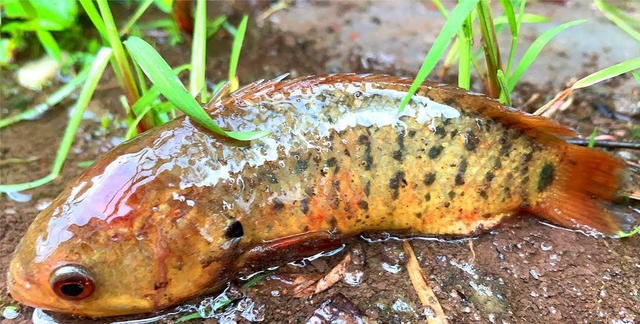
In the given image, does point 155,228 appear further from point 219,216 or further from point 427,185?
point 427,185

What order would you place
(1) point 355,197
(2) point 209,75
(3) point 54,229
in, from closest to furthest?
(3) point 54,229 → (1) point 355,197 → (2) point 209,75

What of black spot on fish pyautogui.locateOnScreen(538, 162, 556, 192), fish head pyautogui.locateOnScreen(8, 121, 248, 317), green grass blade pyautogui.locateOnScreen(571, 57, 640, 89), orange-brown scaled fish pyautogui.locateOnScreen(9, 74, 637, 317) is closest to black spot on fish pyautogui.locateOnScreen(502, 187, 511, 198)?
orange-brown scaled fish pyautogui.locateOnScreen(9, 74, 637, 317)

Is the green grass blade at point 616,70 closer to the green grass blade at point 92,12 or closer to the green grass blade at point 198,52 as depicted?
the green grass blade at point 198,52

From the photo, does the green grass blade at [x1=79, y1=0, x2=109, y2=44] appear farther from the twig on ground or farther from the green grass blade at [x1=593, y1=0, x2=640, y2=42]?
the green grass blade at [x1=593, y1=0, x2=640, y2=42]

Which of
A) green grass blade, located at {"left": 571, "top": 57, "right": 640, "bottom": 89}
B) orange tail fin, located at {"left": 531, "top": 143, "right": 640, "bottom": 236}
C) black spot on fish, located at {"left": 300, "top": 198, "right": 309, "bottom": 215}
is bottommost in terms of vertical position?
orange tail fin, located at {"left": 531, "top": 143, "right": 640, "bottom": 236}

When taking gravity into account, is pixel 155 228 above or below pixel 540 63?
above

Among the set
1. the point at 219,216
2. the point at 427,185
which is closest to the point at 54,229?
the point at 219,216
